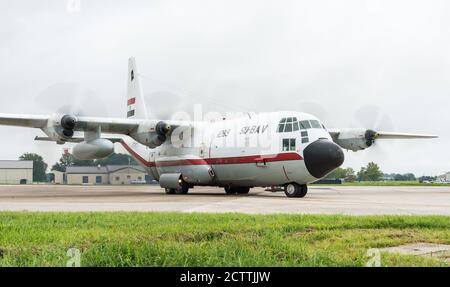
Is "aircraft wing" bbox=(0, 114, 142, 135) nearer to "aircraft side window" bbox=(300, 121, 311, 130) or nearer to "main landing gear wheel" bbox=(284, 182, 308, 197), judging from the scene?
"main landing gear wheel" bbox=(284, 182, 308, 197)

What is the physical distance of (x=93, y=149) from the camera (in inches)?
1051

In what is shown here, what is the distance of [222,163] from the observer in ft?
88.8

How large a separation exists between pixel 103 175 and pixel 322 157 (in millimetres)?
69810

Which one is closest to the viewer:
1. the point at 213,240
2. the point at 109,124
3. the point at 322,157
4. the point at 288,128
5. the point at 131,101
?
the point at 213,240

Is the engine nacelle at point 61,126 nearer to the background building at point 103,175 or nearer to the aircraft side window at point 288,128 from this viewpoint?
the aircraft side window at point 288,128

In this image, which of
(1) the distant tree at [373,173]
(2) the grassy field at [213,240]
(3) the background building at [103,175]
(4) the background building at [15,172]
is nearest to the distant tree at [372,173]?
(1) the distant tree at [373,173]

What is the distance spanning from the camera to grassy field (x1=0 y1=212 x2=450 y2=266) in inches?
195

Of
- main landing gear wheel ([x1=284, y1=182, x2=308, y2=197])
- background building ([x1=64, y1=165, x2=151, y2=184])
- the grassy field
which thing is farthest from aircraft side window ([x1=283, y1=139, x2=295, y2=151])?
background building ([x1=64, y1=165, x2=151, y2=184])

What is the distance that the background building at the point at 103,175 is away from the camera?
83.8 metres

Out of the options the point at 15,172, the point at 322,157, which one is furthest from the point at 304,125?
the point at 15,172

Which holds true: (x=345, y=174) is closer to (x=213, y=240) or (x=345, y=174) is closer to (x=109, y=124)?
(x=109, y=124)

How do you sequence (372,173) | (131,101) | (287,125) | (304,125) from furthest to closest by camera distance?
1. (372,173)
2. (131,101)
3. (287,125)
4. (304,125)
